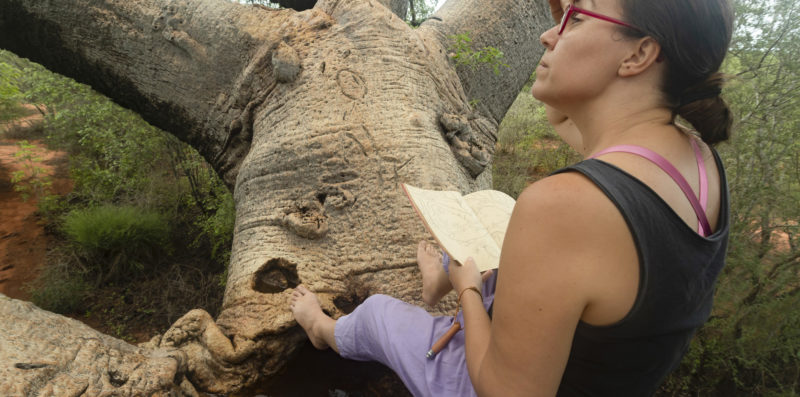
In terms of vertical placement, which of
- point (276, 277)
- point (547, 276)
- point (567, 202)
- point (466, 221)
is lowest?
point (276, 277)

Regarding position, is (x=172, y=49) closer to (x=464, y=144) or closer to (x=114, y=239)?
(x=464, y=144)

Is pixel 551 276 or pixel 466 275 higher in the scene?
pixel 551 276

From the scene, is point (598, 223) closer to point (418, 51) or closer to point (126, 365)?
point (126, 365)

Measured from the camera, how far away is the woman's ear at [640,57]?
2.55ft

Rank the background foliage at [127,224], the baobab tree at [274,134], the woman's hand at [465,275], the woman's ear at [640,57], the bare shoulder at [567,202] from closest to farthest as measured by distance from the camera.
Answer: the bare shoulder at [567,202]
the woman's ear at [640,57]
the woman's hand at [465,275]
the baobab tree at [274,134]
the background foliage at [127,224]

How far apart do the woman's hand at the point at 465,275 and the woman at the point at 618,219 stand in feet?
0.46

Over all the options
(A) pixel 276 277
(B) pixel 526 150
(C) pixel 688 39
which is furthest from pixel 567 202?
(B) pixel 526 150

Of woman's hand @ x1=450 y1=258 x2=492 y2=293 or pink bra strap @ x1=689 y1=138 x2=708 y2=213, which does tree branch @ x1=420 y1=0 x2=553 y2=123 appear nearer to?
woman's hand @ x1=450 y1=258 x2=492 y2=293

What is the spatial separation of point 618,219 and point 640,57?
0.34 metres

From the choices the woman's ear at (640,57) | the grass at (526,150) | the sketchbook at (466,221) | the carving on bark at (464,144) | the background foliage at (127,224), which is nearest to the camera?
the woman's ear at (640,57)

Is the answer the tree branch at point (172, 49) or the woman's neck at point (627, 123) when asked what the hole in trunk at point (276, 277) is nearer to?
the tree branch at point (172, 49)

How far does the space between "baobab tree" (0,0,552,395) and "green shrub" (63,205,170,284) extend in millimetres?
1451

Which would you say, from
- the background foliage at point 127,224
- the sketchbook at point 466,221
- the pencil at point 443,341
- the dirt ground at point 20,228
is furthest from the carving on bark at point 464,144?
the dirt ground at point 20,228

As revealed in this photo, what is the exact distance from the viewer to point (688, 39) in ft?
2.51
